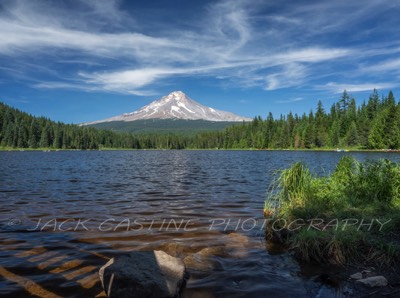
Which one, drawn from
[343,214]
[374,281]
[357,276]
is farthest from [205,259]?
[343,214]

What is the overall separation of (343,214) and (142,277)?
7883 millimetres

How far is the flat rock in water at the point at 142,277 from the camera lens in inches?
271

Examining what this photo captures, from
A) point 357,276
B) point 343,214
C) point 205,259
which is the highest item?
point 343,214

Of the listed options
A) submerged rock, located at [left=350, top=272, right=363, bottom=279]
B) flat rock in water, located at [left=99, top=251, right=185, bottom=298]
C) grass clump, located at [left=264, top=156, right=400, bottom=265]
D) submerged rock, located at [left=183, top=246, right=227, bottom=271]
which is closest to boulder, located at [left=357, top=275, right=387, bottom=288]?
submerged rock, located at [left=350, top=272, right=363, bottom=279]

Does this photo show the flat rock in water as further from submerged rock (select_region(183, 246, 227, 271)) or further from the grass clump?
the grass clump

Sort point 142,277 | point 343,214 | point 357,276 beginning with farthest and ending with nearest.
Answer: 1. point 343,214
2. point 357,276
3. point 142,277

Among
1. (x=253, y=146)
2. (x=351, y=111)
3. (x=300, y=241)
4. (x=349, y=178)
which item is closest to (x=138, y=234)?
(x=300, y=241)

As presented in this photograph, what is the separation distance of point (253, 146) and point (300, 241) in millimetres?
187960

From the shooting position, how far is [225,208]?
702 inches

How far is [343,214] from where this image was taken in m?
11.5

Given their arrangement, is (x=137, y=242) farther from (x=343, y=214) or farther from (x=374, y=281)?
(x=374, y=281)

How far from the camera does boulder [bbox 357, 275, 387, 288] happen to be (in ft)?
23.2

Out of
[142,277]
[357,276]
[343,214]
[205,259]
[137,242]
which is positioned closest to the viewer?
[142,277]

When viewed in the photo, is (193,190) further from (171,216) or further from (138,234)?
(138,234)
